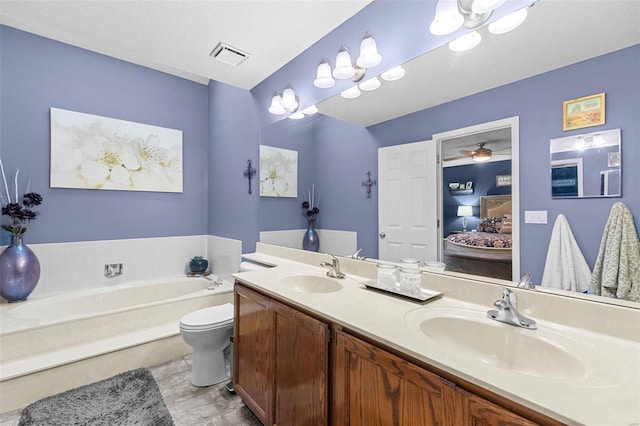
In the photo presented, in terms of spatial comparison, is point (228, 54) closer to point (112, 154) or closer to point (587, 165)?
Result: point (112, 154)

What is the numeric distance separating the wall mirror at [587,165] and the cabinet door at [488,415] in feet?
2.62

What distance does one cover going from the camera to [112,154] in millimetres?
2885

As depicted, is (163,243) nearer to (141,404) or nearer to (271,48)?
(141,404)

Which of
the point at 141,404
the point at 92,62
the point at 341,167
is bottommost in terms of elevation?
the point at 141,404

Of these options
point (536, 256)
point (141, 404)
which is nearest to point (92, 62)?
point (141, 404)

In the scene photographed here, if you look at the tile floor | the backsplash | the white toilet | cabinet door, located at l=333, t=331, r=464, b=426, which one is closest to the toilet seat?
the white toilet

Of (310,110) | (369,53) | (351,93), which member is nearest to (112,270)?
(310,110)

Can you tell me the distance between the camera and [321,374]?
108cm

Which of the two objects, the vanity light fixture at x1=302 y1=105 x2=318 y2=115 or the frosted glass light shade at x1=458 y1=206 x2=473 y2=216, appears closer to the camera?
the frosted glass light shade at x1=458 y1=206 x2=473 y2=216

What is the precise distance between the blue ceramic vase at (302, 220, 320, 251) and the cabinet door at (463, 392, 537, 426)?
1456 mm

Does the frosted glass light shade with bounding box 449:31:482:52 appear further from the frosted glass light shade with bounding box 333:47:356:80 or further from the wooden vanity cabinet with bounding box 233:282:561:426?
the wooden vanity cabinet with bounding box 233:282:561:426

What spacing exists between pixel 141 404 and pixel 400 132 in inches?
93.3

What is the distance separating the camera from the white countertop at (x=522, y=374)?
1.78 ft

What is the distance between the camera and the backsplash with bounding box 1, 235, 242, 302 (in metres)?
2.59
